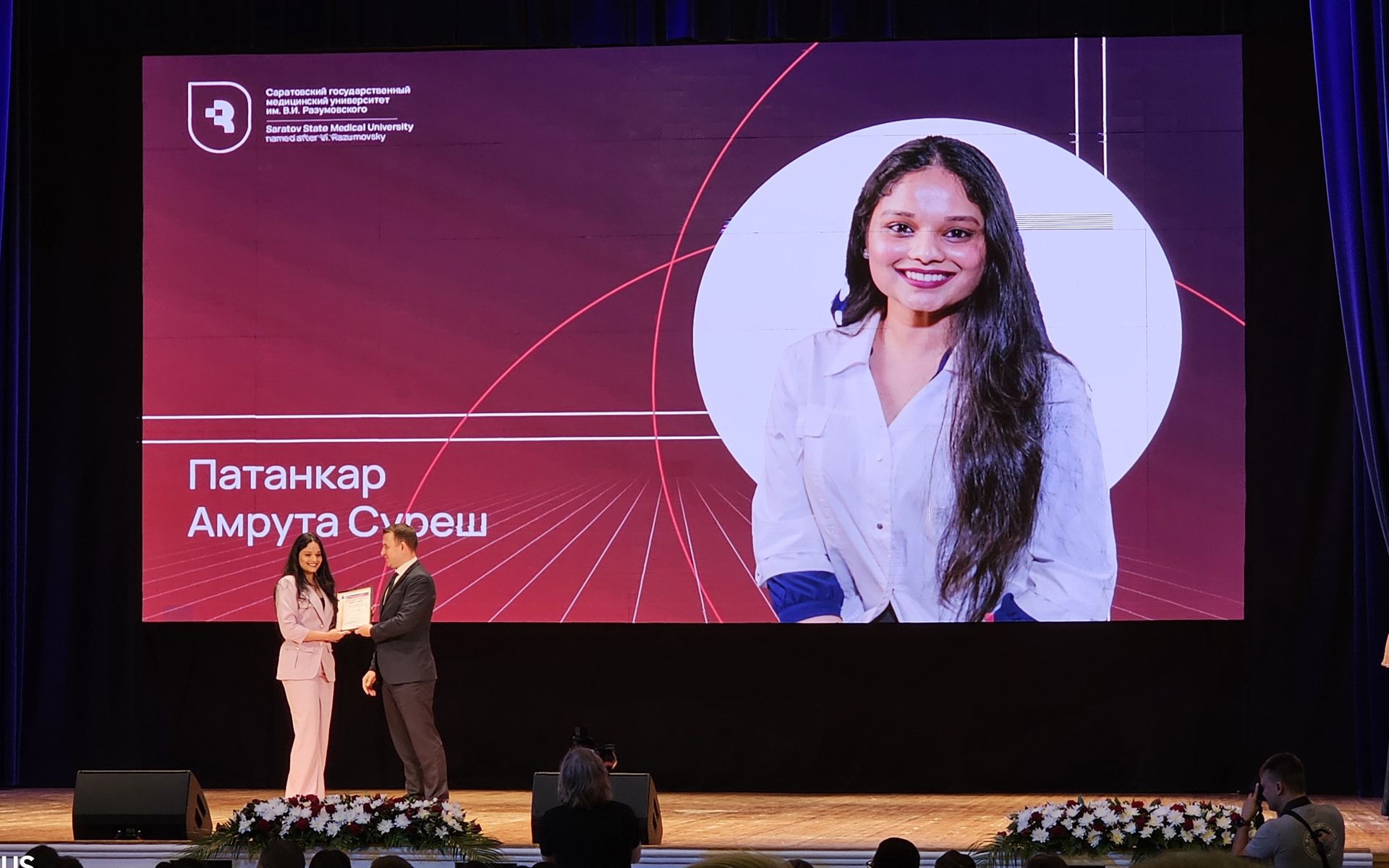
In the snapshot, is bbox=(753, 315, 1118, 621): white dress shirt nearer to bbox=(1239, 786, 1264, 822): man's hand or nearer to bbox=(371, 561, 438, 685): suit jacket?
bbox=(371, 561, 438, 685): suit jacket

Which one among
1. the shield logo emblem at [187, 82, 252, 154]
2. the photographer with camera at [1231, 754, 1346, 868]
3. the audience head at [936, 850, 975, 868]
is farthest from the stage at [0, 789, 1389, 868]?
the shield logo emblem at [187, 82, 252, 154]

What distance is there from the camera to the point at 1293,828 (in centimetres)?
430

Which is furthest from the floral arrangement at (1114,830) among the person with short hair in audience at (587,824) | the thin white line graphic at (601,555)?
the thin white line graphic at (601,555)

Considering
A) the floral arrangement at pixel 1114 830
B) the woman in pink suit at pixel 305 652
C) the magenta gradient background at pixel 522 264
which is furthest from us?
the magenta gradient background at pixel 522 264

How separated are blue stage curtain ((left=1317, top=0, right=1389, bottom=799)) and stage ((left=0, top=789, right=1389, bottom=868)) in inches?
71.2

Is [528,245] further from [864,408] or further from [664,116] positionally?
[864,408]

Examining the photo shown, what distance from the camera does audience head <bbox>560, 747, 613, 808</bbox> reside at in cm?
412

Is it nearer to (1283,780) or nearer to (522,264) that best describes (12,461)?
(522,264)

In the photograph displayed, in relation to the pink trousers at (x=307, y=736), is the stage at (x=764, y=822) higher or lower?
lower

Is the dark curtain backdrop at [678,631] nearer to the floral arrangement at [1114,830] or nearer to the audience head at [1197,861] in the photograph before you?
the floral arrangement at [1114,830]

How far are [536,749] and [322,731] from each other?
1.23 m

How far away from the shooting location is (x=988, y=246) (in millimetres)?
7832

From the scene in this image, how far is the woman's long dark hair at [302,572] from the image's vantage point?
7215 mm

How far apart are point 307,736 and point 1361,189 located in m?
5.22
